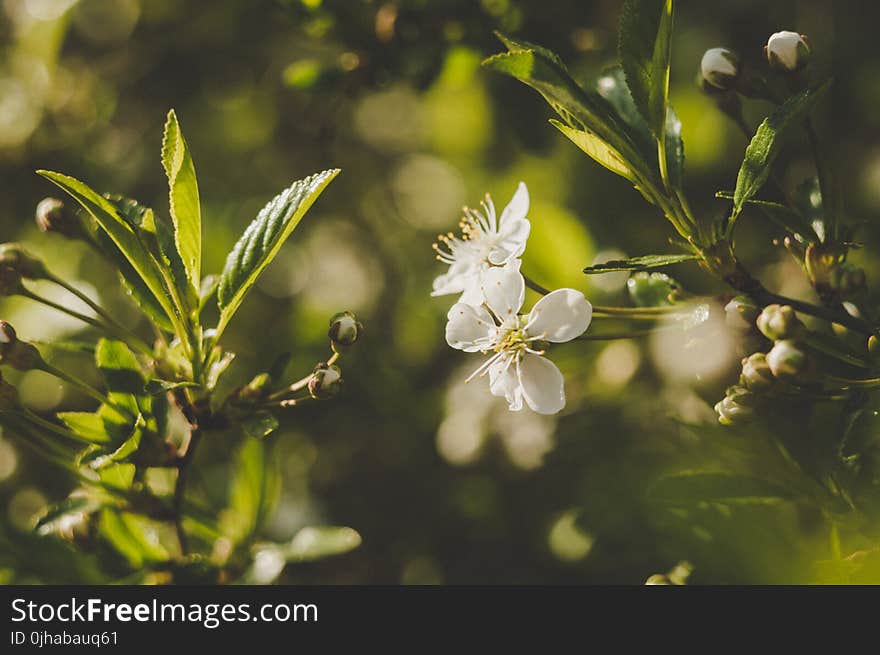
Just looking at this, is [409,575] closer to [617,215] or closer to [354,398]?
[354,398]

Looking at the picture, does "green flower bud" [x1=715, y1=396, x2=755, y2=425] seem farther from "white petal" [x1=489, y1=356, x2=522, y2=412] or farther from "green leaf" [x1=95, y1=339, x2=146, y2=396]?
"green leaf" [x1=95, y1=339, x2=146, y2=396]

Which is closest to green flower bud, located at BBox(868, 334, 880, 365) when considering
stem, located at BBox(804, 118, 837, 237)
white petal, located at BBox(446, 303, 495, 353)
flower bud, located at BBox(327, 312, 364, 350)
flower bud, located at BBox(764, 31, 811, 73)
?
stem, located at BBox(804, 118, 837, 237)

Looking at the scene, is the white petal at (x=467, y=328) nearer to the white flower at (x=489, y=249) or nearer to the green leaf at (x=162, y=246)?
the white flower at (x=489, y=249)

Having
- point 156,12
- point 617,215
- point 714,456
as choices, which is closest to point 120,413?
point 714,456

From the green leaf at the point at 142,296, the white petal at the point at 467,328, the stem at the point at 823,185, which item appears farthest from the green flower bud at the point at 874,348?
the green leaf at the point at 142,296

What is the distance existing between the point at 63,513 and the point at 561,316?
748mm

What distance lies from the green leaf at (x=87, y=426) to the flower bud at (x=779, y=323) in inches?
31.9

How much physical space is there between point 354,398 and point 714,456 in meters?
1.01

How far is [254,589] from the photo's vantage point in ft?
4.06

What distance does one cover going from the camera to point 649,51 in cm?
91

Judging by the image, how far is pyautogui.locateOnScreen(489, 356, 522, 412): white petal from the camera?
1.12 m

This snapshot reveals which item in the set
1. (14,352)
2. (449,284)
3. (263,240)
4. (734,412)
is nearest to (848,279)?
(734,412)

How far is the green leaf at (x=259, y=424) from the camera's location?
1.02m

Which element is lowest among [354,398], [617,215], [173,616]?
[173,616]
